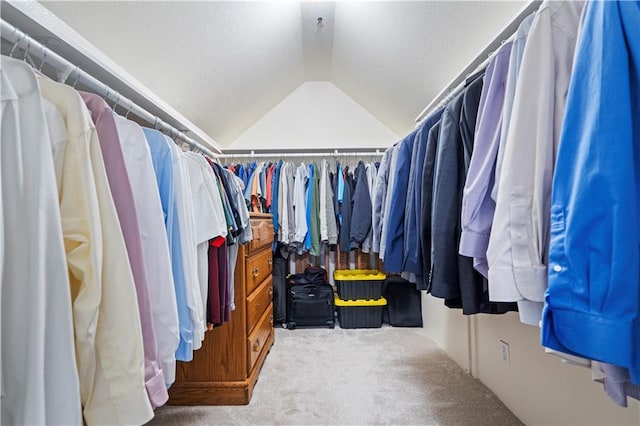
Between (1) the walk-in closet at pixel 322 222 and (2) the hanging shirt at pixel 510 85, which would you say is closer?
(1) the walk-in closet at pixel 322 222

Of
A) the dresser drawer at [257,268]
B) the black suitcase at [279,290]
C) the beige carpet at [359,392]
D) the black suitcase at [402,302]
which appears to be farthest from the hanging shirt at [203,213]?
the black suitcase at [402,302]

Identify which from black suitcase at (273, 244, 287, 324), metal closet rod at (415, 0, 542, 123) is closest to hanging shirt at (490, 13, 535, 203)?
metal closet rod at (415, 0, 542, 123)

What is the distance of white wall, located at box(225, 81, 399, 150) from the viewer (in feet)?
9.59

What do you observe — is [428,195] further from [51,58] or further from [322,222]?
[322,222]

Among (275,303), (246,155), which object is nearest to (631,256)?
(275,303)

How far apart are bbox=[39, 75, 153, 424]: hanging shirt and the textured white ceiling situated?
3.20 ft

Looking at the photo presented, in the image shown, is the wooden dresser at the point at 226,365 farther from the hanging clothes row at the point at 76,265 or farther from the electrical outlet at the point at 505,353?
the electrical outlet at the point at 505,353

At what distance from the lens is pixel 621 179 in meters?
0.39

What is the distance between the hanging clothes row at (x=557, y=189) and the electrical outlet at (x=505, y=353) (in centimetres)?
72

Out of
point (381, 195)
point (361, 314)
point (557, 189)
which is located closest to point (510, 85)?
point (557, 189)

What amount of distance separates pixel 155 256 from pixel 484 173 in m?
0.83

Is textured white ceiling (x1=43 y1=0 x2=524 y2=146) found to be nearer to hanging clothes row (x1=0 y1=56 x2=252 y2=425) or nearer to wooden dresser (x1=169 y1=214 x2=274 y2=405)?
hanging clothes row (x1=0 y1=56 x2=252 y2=425)

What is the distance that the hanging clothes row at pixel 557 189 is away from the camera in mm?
389

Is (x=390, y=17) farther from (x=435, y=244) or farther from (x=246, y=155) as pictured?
(x=246, y=155)
